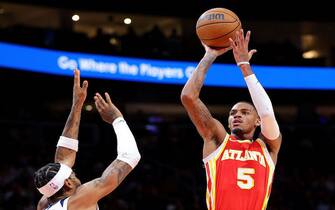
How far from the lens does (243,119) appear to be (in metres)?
4.70

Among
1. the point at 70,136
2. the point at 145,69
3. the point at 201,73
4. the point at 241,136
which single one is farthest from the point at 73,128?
the point at 145,69

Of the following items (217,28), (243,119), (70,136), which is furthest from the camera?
(70,136)

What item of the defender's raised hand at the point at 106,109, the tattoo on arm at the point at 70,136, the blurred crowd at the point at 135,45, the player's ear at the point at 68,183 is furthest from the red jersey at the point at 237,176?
the blurred crowd at the point at 135,45

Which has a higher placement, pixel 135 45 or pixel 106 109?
pixel 135 45

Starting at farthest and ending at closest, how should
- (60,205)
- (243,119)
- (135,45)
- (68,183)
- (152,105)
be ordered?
(152,105), (135,45), (243,119), (68,183), (60,205)

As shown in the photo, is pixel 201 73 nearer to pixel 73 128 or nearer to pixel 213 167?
pixel 213 167

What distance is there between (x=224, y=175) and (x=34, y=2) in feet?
35.3

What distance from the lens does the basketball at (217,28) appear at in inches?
190

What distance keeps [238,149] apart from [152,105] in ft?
43.6

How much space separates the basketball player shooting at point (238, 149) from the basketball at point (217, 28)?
0.60 ft

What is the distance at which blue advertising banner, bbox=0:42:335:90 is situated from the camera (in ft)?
42.7

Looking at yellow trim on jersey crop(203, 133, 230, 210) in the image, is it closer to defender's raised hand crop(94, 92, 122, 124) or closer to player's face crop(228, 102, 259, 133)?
player's face crop(228, 102, 259, 133)

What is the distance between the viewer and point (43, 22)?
688 inches

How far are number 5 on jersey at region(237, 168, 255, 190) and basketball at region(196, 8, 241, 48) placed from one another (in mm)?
863
